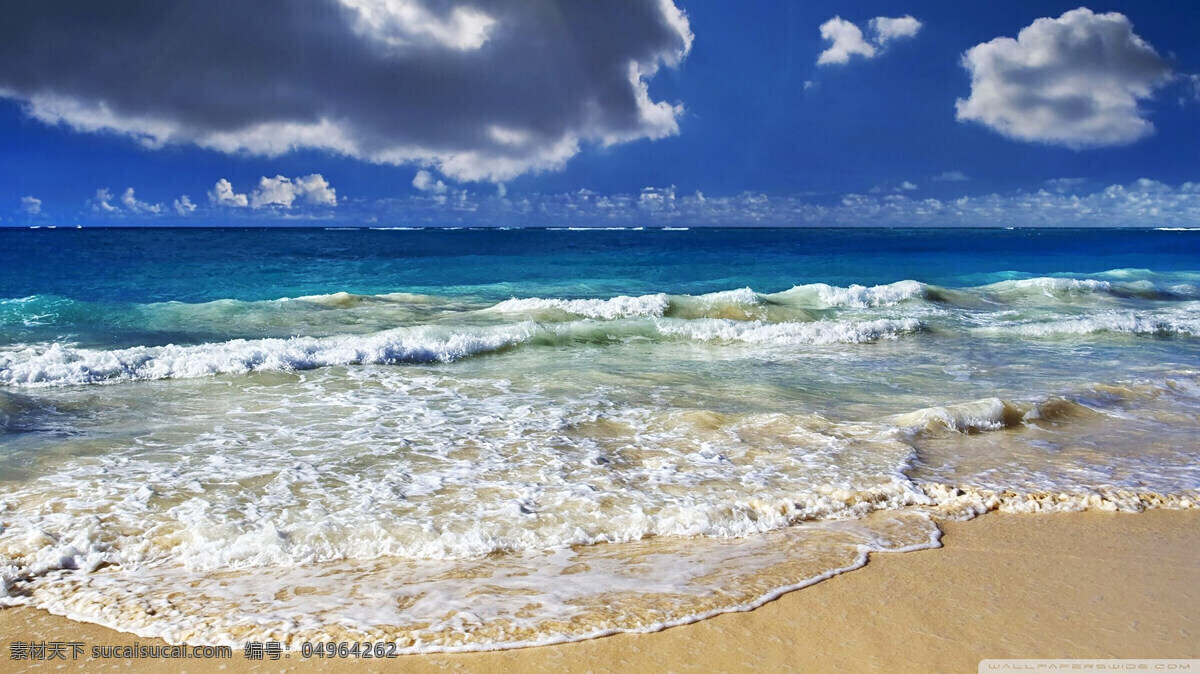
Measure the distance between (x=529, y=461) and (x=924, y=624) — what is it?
3420 millimetres

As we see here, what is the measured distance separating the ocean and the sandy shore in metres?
0.16

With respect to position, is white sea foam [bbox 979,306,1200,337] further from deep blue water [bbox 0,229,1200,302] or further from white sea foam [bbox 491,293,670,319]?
deep blue water [bbox 0,229,1200,302]

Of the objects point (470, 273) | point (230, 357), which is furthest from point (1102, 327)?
point (470, 273)

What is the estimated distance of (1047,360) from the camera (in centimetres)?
1159

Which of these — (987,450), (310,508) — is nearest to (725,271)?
(987,450)

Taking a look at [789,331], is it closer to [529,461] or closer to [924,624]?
[529,461]

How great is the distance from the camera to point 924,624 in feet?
11.8

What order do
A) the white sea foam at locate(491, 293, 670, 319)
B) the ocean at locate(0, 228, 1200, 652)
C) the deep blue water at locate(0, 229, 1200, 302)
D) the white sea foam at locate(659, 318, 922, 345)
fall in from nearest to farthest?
the ocean at locate(0, 228, 1200, 652)
the white sea foam at locate(659, 318, 922, 345)
the white sea foam at locate(491, 293, 670, 319)
the deep blue water at locate(0, 229, 1200, 302)

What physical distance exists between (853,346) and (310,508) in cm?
1067

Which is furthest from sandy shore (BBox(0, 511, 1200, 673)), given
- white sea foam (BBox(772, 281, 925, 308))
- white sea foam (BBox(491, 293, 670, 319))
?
white sea foam (BBox(772, 281, 925, 308))

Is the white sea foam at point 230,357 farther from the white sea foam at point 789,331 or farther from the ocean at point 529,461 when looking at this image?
the white sea foam at point 789,331

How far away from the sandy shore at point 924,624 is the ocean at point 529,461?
0.16 meters

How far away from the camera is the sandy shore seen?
3.28 m

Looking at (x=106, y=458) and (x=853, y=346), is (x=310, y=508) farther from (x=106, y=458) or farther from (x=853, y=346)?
(x=853, y=346)
